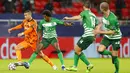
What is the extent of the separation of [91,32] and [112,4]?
15.6m

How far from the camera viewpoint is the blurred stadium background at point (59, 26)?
90.0ft

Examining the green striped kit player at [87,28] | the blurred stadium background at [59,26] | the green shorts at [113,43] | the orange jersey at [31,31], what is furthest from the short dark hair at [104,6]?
the blurred stadium background at [59,26]

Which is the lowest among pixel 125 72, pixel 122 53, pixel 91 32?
pixel 122 53

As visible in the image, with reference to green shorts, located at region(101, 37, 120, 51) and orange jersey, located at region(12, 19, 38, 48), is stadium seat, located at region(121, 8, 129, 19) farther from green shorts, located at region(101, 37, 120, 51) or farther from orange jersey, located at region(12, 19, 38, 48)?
green shorts, located at region(101, 37, 120, 51)

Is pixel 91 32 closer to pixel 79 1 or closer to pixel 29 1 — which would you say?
pixel 29 1

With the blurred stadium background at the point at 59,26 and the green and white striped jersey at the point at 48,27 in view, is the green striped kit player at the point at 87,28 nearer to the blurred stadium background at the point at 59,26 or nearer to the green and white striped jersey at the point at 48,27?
the green and white striped jersey at the point at 48,27

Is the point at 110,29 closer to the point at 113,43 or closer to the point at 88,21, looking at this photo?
the point at 113,43

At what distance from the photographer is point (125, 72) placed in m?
19.0

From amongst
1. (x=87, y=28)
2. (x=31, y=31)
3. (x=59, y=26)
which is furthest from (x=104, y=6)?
(x=59, y=26)

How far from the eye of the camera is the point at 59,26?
29234 mm

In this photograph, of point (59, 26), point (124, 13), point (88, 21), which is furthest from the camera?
point (124, 13)

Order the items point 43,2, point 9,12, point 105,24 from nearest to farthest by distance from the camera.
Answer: point 105,24 < point 9,12 < point 43,2

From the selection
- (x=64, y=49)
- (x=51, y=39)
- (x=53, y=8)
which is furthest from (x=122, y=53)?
(x=51, y=39)

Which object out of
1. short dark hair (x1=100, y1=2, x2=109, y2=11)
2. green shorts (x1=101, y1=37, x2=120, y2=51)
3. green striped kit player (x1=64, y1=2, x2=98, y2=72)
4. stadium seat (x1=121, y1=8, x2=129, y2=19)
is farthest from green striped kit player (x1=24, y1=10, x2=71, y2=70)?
stadium seat (x1=121, y1=8, x2=129, y2=19)
